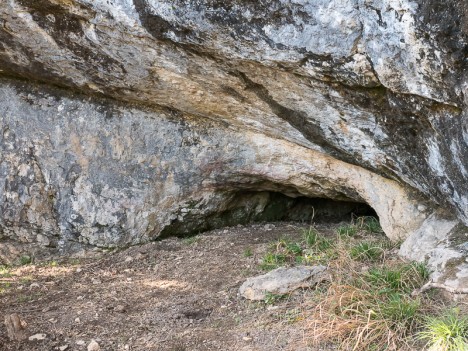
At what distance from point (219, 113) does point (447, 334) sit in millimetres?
2471

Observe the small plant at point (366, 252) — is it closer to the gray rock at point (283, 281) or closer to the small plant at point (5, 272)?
the gray rock at point (283, 281)

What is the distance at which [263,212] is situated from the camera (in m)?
5.81

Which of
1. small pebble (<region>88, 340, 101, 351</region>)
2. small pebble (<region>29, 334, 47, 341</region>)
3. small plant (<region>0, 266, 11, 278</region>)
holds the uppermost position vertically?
small pebble (<region>88, 340, 101, 351</region>)

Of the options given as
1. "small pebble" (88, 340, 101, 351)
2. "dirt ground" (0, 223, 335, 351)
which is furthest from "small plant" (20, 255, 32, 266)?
"small pebble" (88, 340, 101, 351)

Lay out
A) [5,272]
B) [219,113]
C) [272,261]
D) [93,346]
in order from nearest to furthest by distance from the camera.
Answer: [93,346] → [272,261] → [219,113] → [5,272]

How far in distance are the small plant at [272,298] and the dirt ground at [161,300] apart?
0.11 feet

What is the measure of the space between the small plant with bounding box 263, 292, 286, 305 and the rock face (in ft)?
3.73

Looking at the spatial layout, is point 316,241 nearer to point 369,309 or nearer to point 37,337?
point 369,309

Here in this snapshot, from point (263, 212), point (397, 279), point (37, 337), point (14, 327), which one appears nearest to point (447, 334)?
point (397, 279)

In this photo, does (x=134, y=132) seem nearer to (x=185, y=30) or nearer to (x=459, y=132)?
(x=185, y=30)

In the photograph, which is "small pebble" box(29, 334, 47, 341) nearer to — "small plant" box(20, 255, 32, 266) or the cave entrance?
"small plant" box(20, 255, 32, 266)

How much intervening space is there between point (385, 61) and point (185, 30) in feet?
4.22

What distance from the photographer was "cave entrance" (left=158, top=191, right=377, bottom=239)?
5449 mm

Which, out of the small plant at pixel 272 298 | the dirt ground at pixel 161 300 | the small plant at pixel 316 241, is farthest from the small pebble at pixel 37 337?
the small plant at pixel 316 241
